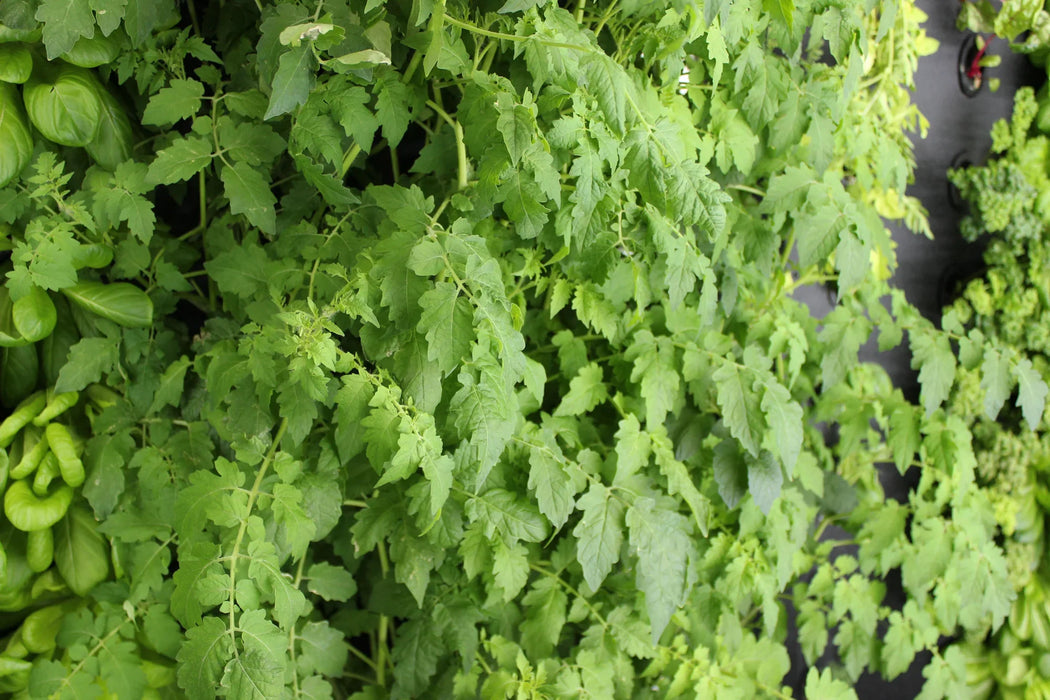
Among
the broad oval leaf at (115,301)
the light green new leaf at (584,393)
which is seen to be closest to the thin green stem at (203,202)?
the broad oval leaf at (115,301)

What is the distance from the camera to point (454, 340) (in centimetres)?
93

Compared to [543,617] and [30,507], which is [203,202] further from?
[543,617]

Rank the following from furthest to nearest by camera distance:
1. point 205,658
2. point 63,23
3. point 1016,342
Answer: point 1016,342 < point 63,23 < point 205,658

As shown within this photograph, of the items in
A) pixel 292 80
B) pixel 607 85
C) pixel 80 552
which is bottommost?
pixel 80 552

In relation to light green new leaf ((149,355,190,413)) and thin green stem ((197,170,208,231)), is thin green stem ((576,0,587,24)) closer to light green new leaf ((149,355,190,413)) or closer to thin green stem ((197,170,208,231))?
thin green stem ((197,170,208,231))

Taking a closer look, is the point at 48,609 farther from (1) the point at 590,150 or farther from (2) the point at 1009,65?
(2) the point at 1009,65

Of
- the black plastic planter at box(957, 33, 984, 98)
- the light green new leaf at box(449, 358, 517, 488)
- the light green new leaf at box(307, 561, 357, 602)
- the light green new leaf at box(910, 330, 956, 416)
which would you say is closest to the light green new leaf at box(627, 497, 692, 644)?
the light green new leaf at box(449, 358, 517, 488)

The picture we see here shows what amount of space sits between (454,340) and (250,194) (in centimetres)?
36

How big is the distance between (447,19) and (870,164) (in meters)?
1.06

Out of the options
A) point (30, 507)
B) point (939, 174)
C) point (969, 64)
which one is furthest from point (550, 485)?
point (969, 64)

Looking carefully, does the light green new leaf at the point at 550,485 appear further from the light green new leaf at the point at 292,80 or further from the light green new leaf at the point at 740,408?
the light green new leaf at the point at 292,80

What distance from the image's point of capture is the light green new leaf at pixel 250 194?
1.08m

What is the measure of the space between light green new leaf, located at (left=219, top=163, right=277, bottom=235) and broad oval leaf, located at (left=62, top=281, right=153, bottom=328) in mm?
217

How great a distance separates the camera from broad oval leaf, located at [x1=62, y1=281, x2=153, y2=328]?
3.83 feet
